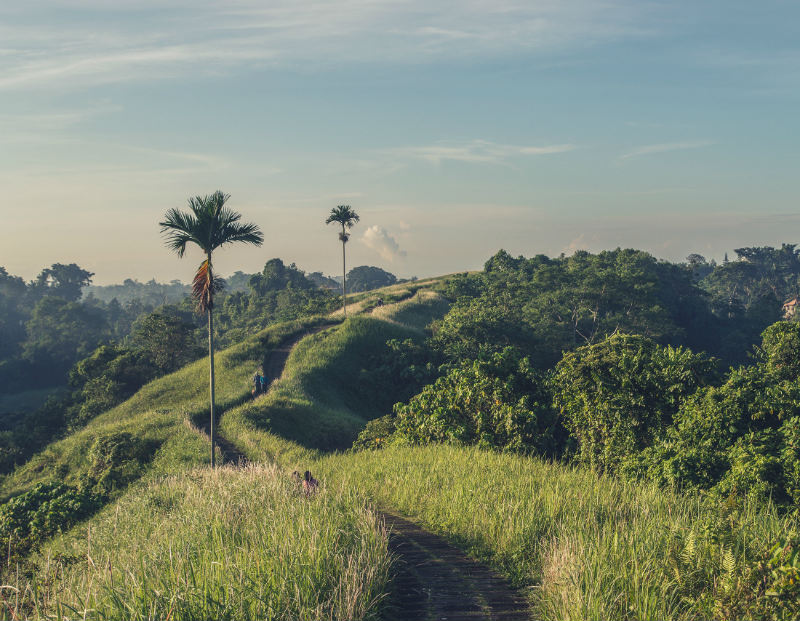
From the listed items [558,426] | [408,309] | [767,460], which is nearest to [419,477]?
[767,460]

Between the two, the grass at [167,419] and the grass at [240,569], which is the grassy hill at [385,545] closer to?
the grass at [240,569]

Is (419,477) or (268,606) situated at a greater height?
(268,606)

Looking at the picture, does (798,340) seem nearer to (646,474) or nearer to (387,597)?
(646,474)

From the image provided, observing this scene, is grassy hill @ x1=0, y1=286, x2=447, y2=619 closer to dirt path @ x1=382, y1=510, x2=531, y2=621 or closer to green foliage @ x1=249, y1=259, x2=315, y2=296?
dirt path @ x1=382, y1=510, x2=531, y2=621

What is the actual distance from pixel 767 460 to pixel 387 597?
933 cm

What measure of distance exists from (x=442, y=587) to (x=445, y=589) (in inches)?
2.5

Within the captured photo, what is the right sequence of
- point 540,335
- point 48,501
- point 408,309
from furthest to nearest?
point 408,309, point 540,335, point 48,501

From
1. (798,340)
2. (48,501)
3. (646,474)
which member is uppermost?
(798,340)

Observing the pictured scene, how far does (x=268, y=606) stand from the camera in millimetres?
5637

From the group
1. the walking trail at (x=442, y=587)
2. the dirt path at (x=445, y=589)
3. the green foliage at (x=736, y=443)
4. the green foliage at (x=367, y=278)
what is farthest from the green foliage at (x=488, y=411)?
the green foliage at (x=367, y=278)

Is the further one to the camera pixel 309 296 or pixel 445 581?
pixel 309 296

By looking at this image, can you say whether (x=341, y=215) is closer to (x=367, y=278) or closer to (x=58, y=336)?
→ (x=58, y=336)

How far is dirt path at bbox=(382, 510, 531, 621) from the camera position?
6.70m

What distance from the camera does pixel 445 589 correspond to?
733 centimetres
